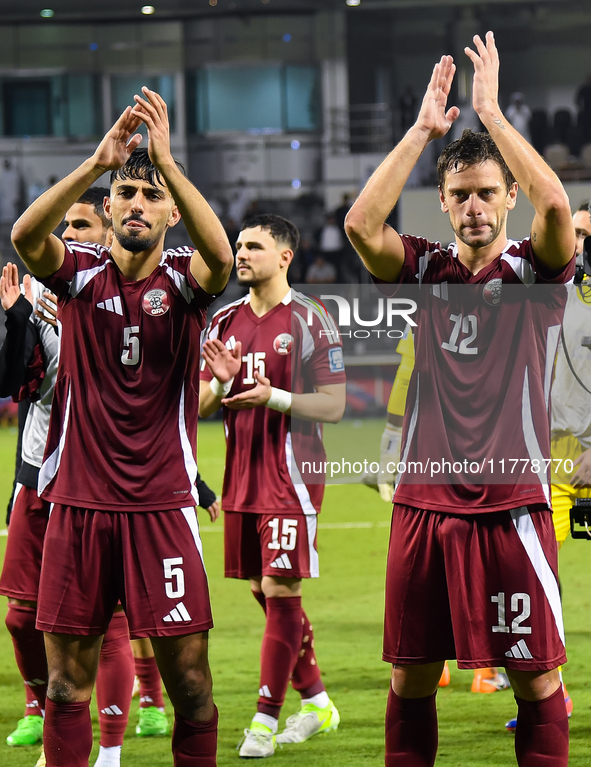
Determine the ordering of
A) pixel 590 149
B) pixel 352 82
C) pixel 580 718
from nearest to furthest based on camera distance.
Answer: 1. pixel 580 718
2. pixel 590 149
3. pixel 352 82

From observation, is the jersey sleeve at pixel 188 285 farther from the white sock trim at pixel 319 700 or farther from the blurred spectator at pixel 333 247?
the blurred spectator at pixel 333 247

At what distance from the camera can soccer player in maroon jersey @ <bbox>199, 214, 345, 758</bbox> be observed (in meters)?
4.46

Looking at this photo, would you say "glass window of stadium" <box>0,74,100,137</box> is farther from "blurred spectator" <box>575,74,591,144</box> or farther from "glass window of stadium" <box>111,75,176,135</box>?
"blurred spectator" <box>575,74,591,144</box>

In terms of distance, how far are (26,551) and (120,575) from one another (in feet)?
3.41

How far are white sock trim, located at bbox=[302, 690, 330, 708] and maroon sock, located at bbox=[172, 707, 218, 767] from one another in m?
1.45

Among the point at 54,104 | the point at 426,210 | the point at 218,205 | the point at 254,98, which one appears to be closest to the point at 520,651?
the point at 426,210

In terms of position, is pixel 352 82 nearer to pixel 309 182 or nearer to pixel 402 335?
pixel 309 182

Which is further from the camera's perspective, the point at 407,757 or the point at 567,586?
the point at 567,586

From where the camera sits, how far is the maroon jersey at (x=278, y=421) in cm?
468

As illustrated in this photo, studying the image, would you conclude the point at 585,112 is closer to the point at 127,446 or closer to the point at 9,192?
the point at 9,192

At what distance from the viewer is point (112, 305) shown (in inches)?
133

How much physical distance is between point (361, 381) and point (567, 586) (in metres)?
12.6

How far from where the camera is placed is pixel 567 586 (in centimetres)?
732

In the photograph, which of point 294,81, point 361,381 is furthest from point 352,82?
point 361,381
